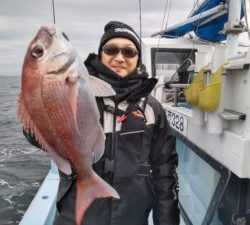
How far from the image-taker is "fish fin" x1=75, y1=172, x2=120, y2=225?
87.7 inches

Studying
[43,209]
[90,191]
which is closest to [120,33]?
[90,191]

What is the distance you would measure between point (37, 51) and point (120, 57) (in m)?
0.80

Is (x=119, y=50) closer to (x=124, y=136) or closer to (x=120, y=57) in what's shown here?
(x=120, y=57)

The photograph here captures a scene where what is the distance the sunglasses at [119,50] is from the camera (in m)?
2.54

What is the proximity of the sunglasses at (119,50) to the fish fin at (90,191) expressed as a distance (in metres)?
0.76

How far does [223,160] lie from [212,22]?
9.68 ft

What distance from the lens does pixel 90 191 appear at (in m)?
2.24

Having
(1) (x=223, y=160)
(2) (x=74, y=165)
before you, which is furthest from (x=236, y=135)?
(2) (x=74, y=165)

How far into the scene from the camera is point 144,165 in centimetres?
258

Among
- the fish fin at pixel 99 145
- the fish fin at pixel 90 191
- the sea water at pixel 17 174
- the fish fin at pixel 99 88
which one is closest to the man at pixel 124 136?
the fish fin at pixel 90 191

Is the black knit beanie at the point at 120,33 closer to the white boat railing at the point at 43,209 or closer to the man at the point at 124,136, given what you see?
the man at the point at 124,136

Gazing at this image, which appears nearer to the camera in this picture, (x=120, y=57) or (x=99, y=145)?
(x=99, y=145)

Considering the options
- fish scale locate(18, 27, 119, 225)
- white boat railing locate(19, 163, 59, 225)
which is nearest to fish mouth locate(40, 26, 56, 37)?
fish scale locate(18, 27, 119, 225)

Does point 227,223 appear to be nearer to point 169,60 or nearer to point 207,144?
point 207,144
